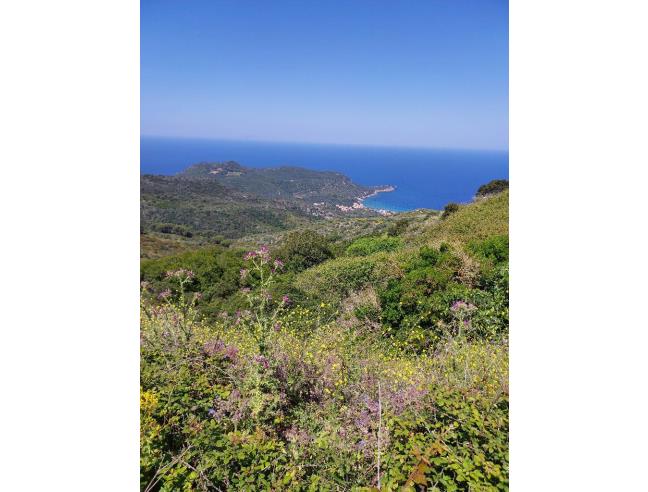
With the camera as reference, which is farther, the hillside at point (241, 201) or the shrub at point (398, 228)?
the shrub at point (398, 228)

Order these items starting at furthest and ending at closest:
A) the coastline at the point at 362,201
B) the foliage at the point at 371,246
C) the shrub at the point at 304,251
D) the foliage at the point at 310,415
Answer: the foliage at the point at 371,246
the shrub at the point at 304,251
the coastline at the point at 362,201
the foliage at the point at 310,415

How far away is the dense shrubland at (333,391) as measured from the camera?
5.16ft

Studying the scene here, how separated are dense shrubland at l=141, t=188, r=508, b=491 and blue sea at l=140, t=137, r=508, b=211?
81 centimetres

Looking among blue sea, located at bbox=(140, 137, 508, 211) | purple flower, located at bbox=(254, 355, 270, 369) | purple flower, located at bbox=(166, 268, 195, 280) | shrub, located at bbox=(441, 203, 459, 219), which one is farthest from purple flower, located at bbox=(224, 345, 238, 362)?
shrub, located at bbox=(441, 203, 459, 219)

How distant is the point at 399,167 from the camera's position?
8180 millimetres

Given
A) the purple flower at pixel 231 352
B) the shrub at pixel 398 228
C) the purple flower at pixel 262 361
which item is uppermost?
the shrub at pixel 398 228

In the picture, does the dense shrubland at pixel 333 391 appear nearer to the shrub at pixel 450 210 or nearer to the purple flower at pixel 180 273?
the purple flower at pixel 180 273

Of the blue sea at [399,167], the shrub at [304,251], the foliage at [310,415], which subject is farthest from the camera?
the shrub at [304,251]

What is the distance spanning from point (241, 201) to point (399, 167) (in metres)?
6.29

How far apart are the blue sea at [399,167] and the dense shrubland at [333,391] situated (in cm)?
81

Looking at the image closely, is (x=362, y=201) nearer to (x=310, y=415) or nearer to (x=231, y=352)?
(x=231, y=352)

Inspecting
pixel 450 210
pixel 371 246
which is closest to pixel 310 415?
pixel 371 246

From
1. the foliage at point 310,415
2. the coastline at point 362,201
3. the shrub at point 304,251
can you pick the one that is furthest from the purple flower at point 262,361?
the shrub at point 304,251
